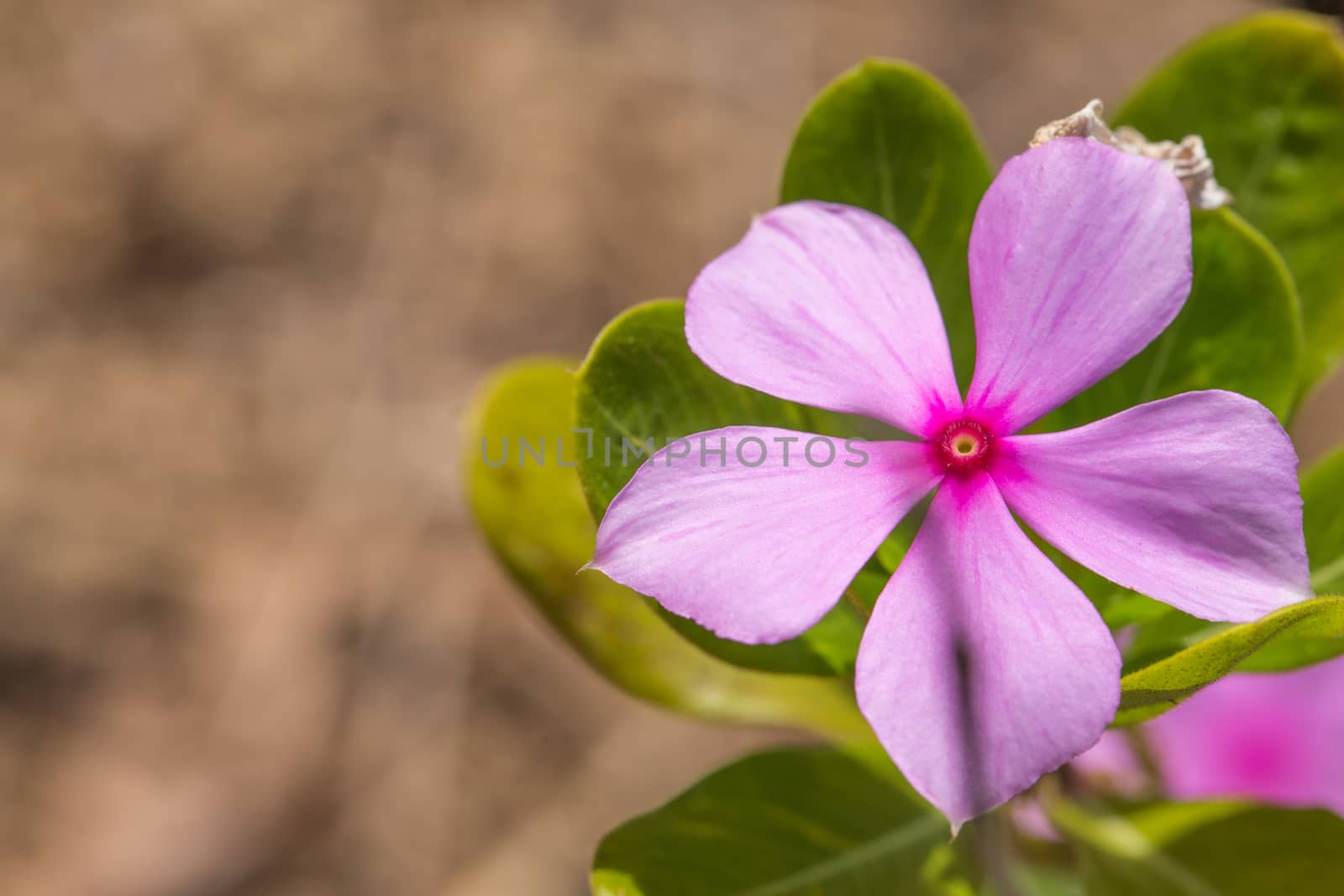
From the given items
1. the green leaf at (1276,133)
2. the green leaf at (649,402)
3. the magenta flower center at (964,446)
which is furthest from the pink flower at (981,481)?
the green leaf at (1276,133)

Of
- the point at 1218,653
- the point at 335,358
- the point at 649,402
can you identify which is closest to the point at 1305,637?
the point at 1218,653

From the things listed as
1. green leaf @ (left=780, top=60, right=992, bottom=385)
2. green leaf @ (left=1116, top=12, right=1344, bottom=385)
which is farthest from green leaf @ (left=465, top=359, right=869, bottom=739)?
green leaf @ (left=1116, top=12, right=1344, bottom=385)

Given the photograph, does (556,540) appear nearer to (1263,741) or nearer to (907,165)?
(907,165)

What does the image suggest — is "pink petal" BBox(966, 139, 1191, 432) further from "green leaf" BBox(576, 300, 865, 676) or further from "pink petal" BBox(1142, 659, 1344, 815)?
"pink petal" BBox(1142, 659, 1344, 815)

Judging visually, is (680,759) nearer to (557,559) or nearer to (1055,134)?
(557,559)

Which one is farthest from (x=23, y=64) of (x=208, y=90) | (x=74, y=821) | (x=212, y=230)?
(x=74, y=821)

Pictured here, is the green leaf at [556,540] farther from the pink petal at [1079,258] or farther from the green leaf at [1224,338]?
the pink petal at [1079,258]
